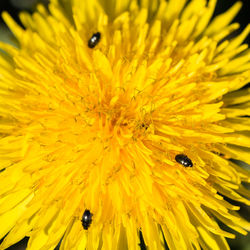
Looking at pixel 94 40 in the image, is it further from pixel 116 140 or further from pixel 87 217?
pixel 87 217

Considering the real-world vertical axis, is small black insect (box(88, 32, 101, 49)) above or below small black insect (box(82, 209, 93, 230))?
above

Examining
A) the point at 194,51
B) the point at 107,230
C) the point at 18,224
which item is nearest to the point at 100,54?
the point at 194,51

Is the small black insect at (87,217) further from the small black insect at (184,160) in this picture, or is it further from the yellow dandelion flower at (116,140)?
the small black insect at (184,160)

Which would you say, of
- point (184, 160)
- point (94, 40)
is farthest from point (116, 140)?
point (94, 40)

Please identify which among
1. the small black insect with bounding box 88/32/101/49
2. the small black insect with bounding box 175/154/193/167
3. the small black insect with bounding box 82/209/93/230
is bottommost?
the small black insect with bounding box 82/209/93/230

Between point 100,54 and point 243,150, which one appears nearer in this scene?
point 100,54

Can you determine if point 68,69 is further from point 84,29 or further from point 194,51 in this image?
point 194,51

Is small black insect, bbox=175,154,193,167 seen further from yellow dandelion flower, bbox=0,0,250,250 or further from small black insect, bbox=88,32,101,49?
small black insect, bbox=88,32,101,49

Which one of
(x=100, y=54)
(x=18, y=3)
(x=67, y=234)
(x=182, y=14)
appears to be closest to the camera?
(x=100, y=54)

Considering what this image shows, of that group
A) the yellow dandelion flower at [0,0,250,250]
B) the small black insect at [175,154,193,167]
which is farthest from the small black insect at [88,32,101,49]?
the small black insect at [175,154,193,167]
